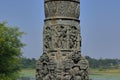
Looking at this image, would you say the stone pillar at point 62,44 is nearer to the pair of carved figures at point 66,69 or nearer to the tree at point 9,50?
the pair of carved figures at point 66,69

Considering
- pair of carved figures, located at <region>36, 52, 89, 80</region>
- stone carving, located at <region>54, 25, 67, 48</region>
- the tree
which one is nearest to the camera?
pair of carved figures, located at <region>36, 52, 89, 80</region>

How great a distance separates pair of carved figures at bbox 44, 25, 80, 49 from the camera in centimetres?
656

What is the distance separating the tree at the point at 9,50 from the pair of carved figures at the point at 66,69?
1547 cm

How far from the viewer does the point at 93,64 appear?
89.8 metres

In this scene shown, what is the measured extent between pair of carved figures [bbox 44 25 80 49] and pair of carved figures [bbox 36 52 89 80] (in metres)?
0.21

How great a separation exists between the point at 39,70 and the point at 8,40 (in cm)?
1781

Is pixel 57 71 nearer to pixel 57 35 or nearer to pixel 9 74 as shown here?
pixel 57 35

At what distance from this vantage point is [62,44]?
21.5ft

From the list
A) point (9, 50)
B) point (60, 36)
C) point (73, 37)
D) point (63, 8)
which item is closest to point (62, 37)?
point (60, 36)

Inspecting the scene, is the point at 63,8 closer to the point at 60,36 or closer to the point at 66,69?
the point at 60,36

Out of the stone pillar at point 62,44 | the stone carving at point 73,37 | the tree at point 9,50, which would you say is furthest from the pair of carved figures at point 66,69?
the tree at point 9,50

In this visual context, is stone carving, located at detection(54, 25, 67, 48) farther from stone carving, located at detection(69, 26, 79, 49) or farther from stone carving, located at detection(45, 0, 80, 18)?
stone carving, located at detection(45, 0, 80, 18)

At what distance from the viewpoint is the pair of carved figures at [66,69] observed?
6398 mm

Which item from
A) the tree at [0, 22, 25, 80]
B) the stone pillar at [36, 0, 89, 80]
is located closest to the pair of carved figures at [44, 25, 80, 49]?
the stone pillar at [36, 0, 89, 80]
